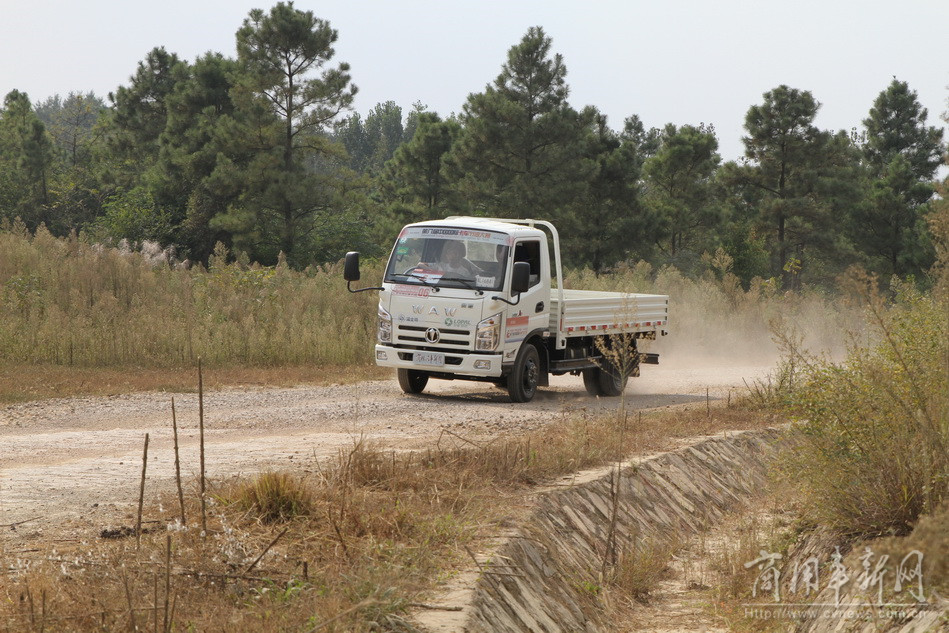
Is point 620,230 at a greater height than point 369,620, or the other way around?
point 620,230

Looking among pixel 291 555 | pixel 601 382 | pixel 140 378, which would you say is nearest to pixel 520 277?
pixel 601 382

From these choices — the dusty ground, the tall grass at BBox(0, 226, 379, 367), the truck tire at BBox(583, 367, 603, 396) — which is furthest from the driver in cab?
the tall grass at BBox(0, 226, 379, 367)

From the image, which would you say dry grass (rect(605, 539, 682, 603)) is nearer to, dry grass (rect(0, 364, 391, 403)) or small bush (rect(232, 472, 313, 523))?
small bush (rect(232, 472, 313, 523))

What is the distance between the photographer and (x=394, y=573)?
5.86m

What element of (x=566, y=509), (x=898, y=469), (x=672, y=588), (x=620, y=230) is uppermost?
(x=620, y=230)

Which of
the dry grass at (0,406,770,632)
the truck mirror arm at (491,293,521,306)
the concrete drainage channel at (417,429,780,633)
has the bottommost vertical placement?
the concrete drainage channel at (417,429,780,633)

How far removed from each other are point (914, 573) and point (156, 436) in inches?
313

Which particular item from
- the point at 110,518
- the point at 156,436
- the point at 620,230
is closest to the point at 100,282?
the point at 156,436

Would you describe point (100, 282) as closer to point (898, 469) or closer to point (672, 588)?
point (672, 588)

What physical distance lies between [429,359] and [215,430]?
3691mm

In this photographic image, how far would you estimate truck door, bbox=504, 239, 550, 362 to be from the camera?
48.9ft

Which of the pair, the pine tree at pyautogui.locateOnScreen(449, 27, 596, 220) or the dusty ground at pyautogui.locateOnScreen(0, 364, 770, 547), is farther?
the pine tree at pyautogui.locateOnScreen(449, 27, 596, 220)

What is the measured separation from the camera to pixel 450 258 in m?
15.2

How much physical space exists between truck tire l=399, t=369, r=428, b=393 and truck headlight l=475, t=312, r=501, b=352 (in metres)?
1.58
